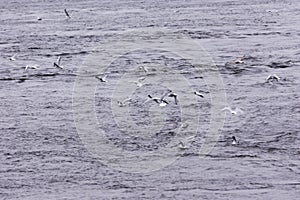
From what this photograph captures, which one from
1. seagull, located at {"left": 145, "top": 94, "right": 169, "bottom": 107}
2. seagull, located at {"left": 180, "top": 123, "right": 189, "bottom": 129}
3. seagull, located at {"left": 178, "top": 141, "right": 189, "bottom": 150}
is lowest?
seagull, located at {"left": 178, "top": 141, "right": 189, "bottom": 150}

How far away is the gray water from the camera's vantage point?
9.48ft

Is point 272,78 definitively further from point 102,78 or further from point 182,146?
point 182,146

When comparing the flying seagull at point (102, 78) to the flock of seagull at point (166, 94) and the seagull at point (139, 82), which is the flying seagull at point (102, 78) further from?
the seagull at point (139, 82)

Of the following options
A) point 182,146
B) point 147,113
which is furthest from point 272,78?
point 182,146

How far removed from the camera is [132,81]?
468 cm

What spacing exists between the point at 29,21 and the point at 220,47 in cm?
245

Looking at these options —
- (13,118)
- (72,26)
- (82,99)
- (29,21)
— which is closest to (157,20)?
(72,26)

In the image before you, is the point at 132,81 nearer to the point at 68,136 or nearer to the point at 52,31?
the point at 68,136

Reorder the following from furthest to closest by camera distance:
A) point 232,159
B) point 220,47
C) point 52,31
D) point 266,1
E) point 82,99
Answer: point 266,1
point 52,31
point 220,47
point 82,99
point 232,159

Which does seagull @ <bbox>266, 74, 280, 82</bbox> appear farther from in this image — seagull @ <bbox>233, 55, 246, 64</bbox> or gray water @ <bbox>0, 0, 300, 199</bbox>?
seagull @ <bbox>233, 55, 246, 64</bbox>

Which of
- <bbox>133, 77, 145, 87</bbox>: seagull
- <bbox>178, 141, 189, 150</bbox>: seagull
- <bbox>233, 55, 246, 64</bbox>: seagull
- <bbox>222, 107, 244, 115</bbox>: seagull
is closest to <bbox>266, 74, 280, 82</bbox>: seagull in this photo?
<bbox>233, 55, 246, 64</bbox>: seagull

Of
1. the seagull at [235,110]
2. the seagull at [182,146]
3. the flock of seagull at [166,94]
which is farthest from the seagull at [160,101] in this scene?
the seagull at [182,146]

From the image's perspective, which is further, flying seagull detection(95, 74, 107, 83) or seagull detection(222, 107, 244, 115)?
flying seagull detection(95, 74, 107, 83)

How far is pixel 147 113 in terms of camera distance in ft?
13.0
